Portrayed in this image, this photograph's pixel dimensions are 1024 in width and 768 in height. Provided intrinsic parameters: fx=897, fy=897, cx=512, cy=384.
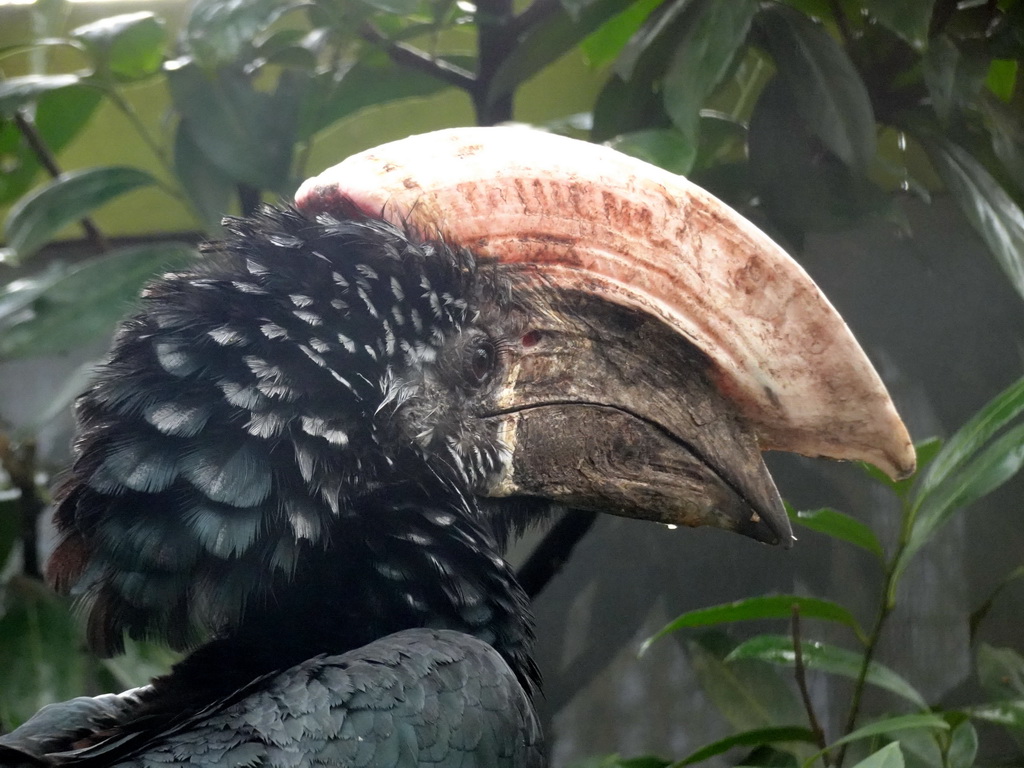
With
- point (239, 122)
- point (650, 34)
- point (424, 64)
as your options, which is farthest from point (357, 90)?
point (650, 34)

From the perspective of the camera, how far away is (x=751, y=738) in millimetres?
1054

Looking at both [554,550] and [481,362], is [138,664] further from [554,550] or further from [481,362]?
[481,362]

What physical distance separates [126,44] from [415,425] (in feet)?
3.07

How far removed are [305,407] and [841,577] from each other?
140 cm

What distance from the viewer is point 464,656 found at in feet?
2.09

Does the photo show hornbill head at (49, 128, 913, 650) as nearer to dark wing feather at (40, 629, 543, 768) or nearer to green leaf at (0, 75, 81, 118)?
dark wing feather at (40, 629, 543, 768)

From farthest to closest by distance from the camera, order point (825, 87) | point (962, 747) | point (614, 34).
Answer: point (614, 34) < point (825, 87) < point (962, 747)

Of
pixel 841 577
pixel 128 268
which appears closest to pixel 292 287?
pixel 128 268

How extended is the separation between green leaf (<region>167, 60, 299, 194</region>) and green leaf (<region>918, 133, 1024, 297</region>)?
0.93 metres

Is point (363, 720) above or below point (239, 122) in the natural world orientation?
below

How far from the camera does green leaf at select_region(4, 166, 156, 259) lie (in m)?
1.33

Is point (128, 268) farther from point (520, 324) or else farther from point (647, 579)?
point (647, 579)

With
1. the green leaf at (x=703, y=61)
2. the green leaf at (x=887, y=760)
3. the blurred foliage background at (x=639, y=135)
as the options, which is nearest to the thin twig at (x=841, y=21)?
the blurred foliage background at (x=639, y=135)

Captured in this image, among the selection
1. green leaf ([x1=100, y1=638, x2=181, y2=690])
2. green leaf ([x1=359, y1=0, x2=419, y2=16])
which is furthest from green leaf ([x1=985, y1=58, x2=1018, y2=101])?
green leaf ([x1=100, y1=638, x2=181, y2=690])
